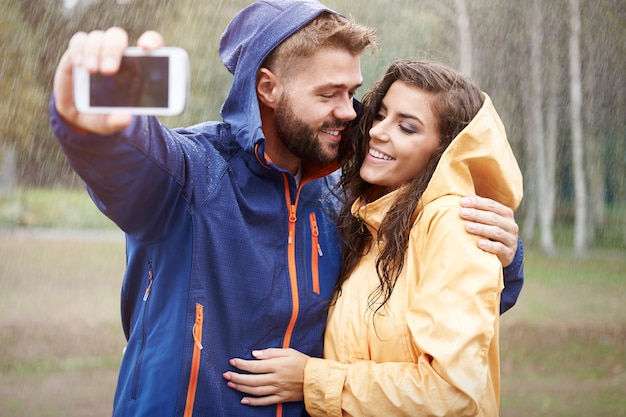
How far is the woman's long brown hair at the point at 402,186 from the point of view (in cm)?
237

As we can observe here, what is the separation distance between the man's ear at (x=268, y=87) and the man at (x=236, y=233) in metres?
0.03

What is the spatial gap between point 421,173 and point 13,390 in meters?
6.17

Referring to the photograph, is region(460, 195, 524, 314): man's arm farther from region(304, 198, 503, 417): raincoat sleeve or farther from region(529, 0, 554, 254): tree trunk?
region(529, 0, 554, 254): tree trunk

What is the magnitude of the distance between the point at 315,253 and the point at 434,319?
505 millimetres

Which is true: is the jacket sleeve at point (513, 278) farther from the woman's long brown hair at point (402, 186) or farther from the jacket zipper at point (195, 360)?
the jacket zipper at point (195, 360)

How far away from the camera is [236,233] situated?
229 cm

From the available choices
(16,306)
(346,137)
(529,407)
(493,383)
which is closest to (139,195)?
(346,137)

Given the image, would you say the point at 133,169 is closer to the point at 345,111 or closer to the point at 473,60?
the point at 345,111

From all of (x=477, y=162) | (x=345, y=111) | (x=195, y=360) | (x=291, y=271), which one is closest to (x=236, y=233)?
(x=291, y=271)

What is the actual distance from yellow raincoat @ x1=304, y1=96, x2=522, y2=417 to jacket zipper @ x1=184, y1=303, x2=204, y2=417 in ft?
1.11

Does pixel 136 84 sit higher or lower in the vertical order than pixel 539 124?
lower

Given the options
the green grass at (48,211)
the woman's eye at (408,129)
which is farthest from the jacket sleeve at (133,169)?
the green grass at (48,211)

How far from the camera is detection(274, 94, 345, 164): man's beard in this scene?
8.54ft

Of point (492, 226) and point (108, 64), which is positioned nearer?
point (108, 64)
